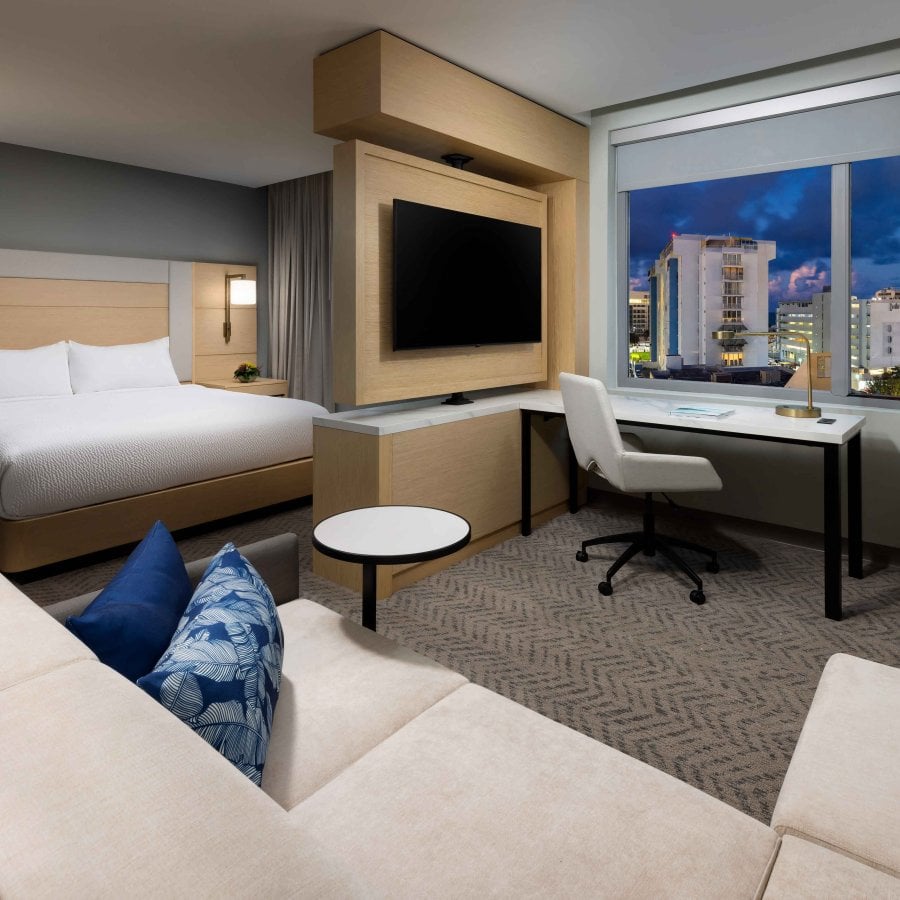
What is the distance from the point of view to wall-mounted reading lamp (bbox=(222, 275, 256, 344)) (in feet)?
20.1

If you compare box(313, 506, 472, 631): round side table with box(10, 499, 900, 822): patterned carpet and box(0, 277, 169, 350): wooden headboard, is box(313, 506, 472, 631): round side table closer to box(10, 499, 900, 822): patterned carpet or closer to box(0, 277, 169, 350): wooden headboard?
box(10, 499, 900, 822): patterned carpet

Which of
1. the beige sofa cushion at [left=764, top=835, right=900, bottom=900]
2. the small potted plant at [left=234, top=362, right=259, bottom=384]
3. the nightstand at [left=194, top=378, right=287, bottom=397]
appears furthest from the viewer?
the small potted plant at [left=234, top=362, right=259, bottom=384]

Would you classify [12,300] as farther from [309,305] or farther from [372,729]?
[372,729]

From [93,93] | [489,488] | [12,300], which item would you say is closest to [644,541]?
[489,488]

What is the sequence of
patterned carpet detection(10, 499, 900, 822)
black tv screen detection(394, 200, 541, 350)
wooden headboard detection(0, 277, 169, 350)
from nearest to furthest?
patterned carpet detection(10, 499, 900, 822)
black tv screen detection(394, 200, 541, 350)
wooden headboard detection(0, 277, 169, 350)

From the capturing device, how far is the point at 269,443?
3.93m

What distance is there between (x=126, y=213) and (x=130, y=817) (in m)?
5.79

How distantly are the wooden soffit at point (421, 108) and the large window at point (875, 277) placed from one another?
1594 millimetres

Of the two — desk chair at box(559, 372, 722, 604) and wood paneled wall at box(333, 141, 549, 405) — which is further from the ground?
wood paneled wall at box(333, 141, 549, 405)

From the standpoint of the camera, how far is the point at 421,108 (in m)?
2.94

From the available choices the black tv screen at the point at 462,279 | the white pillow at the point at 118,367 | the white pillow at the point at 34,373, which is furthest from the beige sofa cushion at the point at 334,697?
the white pillow at the point at 118,367

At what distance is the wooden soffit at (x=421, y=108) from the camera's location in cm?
282

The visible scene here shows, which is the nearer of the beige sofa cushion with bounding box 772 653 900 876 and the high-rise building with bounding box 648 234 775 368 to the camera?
the beige sofa cushion with bounding box 772 653 900 876

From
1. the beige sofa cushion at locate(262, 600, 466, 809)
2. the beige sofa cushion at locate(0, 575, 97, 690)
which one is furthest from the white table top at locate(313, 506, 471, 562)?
the beige sofa cushion at locate(0, 575, 97, 690)
